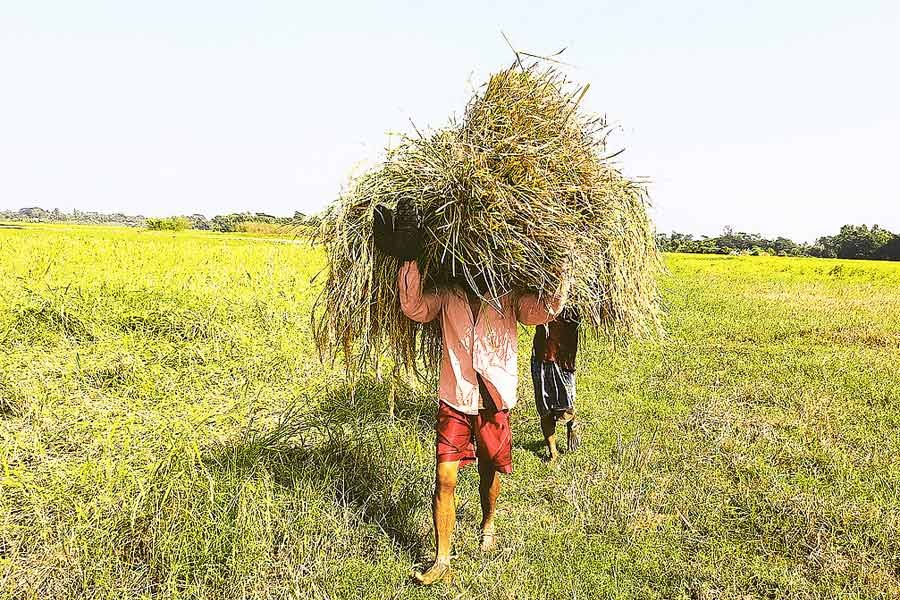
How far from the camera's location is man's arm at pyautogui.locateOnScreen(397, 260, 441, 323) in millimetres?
2975

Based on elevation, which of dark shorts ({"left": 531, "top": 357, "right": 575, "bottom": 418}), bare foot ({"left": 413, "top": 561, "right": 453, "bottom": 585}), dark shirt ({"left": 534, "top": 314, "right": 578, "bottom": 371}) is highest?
dark shirt ({"left": 534, "top": 314, "right": 578, "bottom": 371})

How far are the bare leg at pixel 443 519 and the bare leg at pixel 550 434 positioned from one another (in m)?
1.63

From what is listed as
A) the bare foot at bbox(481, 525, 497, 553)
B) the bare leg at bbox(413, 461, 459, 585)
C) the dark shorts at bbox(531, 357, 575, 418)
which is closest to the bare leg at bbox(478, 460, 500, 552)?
the bare foot at bbox(481, 525, 497, 553)

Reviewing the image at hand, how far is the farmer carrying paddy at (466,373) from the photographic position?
304cm

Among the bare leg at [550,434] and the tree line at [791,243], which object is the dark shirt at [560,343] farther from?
the tree line at [791,243]

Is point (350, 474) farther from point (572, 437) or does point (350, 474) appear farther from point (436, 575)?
point (572, 437)

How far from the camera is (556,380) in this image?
4.63 meters

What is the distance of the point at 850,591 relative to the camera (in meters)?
2.95

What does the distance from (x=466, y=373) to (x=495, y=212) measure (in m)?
0.86

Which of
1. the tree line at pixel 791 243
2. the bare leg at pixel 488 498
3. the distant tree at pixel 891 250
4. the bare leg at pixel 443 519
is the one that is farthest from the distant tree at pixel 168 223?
the distant tree at pixel 891 250

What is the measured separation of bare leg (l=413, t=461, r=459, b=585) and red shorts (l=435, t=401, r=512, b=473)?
0.06 m

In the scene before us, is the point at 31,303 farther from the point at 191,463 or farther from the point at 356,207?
the point at 356,207

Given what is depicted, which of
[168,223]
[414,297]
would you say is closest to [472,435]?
[414,297]

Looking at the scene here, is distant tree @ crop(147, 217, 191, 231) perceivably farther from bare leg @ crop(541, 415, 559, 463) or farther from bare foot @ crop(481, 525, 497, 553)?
bare foot @ crop(481, 525, 497, 553)
